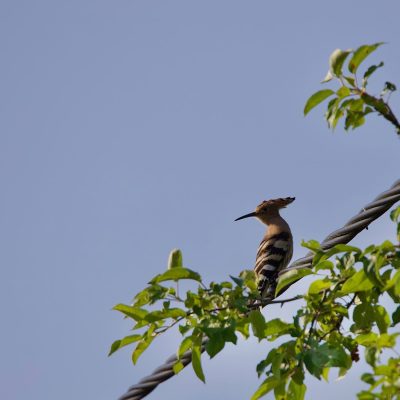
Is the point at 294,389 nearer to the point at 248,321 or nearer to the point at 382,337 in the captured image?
the point at 248,321

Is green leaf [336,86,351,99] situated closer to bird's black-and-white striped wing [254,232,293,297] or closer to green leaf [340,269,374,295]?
green leaf [340,269,374,295]

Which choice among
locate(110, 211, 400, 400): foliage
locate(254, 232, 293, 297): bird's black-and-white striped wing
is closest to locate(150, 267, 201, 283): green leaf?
locate(110, 211, 400, 400): foliage

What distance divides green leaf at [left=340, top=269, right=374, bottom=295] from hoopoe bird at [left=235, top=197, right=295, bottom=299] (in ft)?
13.1

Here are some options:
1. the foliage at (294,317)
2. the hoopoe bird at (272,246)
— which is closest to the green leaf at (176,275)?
the foliage at (294,317)

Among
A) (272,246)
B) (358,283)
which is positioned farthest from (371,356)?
(272,246)

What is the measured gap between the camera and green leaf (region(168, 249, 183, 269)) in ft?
17.2

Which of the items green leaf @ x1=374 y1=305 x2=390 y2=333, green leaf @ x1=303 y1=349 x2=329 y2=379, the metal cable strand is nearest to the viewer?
green leaf @ x1=303 y1=349 x2=329 y2=379

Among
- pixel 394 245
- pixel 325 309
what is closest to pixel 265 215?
pixel 325 309

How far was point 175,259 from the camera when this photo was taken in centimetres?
527

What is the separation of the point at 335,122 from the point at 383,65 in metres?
0.43

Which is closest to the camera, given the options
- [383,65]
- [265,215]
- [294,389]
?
[383,65]

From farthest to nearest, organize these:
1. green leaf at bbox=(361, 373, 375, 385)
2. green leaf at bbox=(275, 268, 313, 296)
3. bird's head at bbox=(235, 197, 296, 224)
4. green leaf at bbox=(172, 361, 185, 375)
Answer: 1. bird's head at bbox=(235, 197, 296, 224)
2. green leaf at bbox=(172, 361, 185, 375)
3. green leaf at bbox=(275, 268, 313, 296)
4. green leaf at bbox=(361, 373, 375, 385)

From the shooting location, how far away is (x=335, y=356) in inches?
191

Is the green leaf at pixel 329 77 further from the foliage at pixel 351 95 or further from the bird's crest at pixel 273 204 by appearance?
the bird's crest at pixel 273 204
